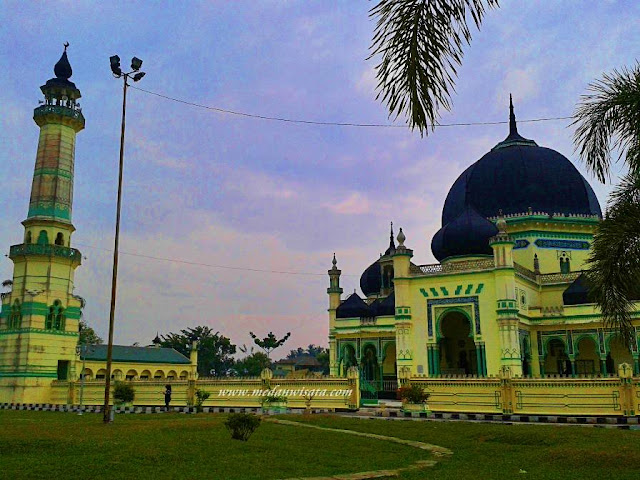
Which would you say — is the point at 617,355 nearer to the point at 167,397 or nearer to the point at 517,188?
the point at 517,188

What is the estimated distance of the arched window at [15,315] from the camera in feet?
108

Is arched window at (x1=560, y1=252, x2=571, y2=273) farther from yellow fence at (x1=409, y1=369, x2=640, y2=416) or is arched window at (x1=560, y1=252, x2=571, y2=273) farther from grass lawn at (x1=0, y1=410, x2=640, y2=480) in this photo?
grass lawn at (x1=0, y1=410, x2=640, y2=480)

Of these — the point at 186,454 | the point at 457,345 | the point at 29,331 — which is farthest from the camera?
the point at 457,345

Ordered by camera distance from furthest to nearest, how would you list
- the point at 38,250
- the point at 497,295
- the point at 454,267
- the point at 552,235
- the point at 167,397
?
1. the point at 552,235
2. the point at 38,250
3. the point at 454,267
4. the point at 497,295
5. the point at 167,397

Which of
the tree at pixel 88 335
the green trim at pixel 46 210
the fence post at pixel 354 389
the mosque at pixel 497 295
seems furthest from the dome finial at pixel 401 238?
the tree at pixel 88 335

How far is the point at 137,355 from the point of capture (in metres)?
48.1

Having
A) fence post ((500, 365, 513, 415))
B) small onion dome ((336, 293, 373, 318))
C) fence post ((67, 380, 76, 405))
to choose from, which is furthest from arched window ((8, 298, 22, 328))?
fence post ((500, 365, 513, 415))

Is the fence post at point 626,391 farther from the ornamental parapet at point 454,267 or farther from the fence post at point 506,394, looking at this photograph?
the ornamental parapet at point 454,267

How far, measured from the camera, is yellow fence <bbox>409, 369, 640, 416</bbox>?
20.8 meters

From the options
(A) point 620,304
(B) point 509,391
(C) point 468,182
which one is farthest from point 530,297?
(A) point 620,304

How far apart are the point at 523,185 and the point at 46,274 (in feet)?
92.4

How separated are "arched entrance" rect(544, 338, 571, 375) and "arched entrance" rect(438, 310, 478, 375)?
4022mm

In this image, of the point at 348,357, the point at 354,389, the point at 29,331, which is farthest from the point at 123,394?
the point at 348,357

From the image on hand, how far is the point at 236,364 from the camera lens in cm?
7069
